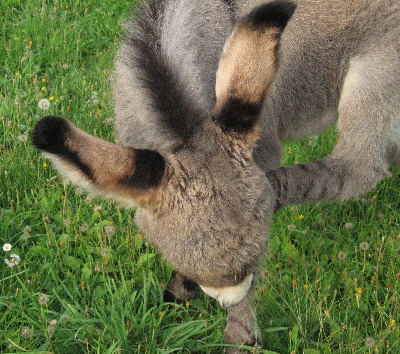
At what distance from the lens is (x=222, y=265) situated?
3301mm

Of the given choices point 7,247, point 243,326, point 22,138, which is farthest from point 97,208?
point 243,326

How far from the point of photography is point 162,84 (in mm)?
3518

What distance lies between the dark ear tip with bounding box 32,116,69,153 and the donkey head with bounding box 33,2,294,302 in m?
0.13

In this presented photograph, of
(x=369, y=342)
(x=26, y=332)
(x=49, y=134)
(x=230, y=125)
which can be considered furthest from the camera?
(x=369, y=342)

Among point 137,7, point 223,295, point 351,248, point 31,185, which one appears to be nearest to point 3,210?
point 31,185

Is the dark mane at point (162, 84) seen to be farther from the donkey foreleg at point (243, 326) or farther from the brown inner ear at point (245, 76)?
the donkey foreleg at point (243, 326)

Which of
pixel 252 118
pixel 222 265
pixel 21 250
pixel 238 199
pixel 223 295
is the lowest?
pixel 21 250

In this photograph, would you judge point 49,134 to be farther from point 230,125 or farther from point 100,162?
point 230,125

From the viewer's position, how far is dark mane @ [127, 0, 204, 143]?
135 inches

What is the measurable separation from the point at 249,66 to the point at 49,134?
105cm

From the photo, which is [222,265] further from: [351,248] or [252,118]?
[351,248]

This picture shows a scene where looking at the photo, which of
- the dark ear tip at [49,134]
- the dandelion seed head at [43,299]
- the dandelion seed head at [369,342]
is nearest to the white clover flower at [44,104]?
the dandelion seed head at [43,299]

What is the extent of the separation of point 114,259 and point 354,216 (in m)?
1.99

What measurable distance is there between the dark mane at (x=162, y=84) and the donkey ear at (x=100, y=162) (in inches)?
8.8
